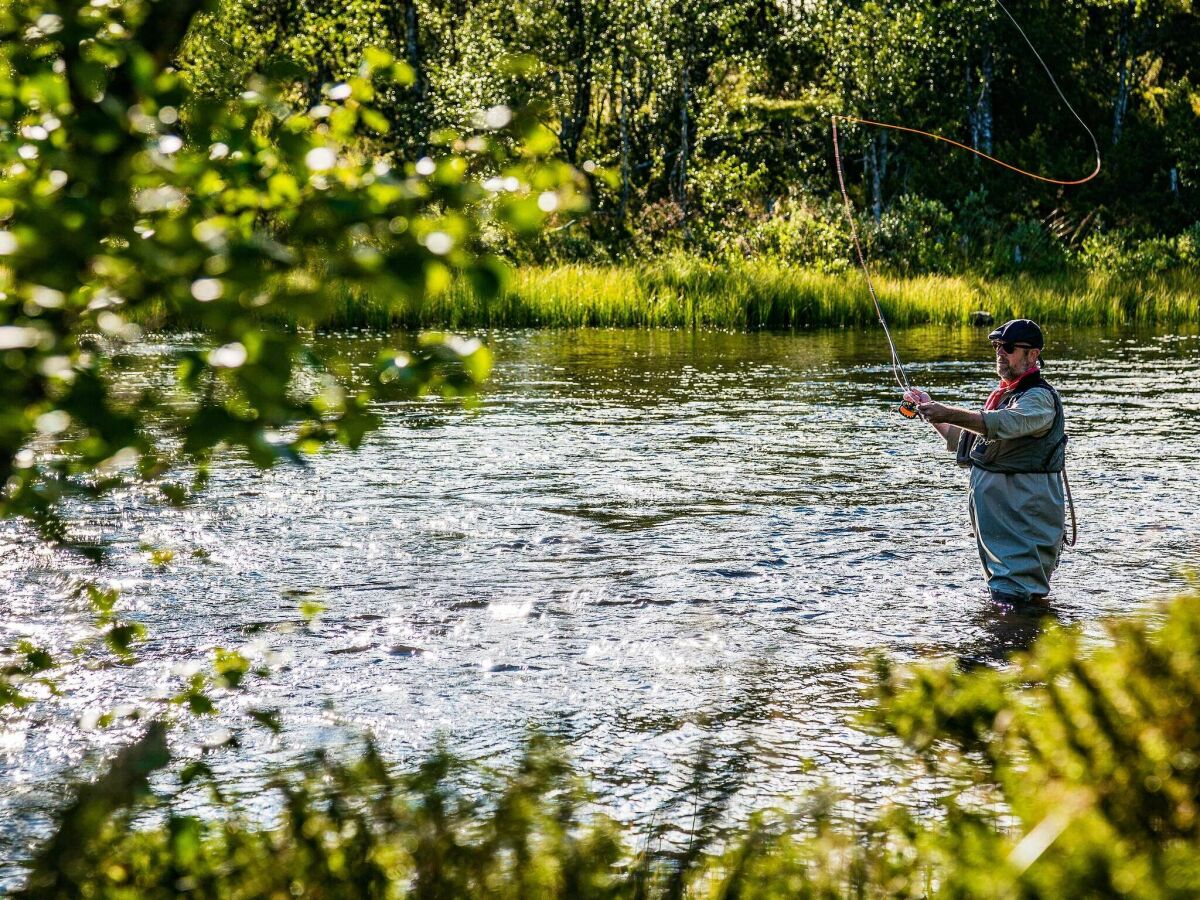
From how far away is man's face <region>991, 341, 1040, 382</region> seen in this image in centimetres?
803

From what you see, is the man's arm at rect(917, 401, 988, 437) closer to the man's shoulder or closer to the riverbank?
the man's shoulder

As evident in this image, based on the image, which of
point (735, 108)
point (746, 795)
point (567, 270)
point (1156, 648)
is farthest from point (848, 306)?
point (1156, 648)

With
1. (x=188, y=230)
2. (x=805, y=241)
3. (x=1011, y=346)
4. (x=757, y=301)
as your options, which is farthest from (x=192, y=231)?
(x=805, y=241)

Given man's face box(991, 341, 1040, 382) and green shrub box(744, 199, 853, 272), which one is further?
green shrub box(744, 199, 853, 272)

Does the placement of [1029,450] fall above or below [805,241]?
below

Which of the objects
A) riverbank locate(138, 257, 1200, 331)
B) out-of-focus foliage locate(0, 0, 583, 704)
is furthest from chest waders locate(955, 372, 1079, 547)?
riverbank locate(138, 257, 1200, 331)

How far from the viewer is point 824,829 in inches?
122

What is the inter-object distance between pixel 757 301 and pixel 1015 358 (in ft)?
65.1

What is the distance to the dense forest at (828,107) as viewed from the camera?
33844 mm

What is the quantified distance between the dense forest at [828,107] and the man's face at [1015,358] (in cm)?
2358

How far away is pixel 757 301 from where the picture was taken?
27.8m

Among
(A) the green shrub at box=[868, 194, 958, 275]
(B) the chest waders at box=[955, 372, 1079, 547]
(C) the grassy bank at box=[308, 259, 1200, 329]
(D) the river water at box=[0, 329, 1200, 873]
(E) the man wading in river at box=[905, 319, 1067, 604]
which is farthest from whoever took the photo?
(A) the green shrub at box=[868, 194, 958, 275]

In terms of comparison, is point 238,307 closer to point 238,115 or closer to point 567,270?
point 238,115

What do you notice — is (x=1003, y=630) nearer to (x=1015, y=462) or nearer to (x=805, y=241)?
(x=1015, y=462)
